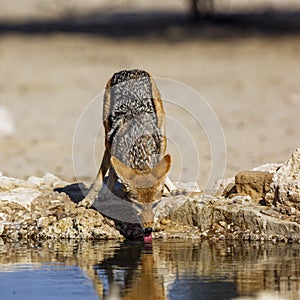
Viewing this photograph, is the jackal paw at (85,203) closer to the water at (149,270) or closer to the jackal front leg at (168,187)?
the water at (149,270)

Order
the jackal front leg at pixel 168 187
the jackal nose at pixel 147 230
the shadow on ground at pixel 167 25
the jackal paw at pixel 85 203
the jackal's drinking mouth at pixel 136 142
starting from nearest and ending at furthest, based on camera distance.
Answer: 1. the jackal nose at pixel 147 230
2. the jackal's drinking mouth at pixel 136 142
3. the jackal paw at pixel 85 203
4. the jackal front leg at pixel 168 187
5. the shadow on ground at pixel 167 25

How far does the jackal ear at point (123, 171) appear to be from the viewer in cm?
812

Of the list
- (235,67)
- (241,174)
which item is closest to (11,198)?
(241,174)

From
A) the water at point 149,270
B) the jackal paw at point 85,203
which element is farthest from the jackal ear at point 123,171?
the jackal paw at point 85,203

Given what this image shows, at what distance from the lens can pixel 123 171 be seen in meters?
8.17

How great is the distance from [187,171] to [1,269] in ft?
18.9

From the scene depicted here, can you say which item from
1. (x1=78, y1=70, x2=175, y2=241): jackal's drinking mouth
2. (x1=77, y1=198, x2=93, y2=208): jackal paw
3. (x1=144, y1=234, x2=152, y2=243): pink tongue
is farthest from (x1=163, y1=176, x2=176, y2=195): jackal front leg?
(x1=144, y1=234, x2=152, y2=243): pink tongue

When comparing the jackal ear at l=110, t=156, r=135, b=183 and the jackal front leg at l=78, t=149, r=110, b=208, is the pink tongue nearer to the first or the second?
the jackal ear at l=110, t=156, r=135, b=183

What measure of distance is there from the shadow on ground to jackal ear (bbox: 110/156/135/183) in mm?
19426

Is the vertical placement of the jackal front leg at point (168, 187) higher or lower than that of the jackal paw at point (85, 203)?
higher

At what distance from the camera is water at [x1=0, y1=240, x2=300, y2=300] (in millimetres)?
6559

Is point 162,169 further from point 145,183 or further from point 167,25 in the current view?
point 167,25

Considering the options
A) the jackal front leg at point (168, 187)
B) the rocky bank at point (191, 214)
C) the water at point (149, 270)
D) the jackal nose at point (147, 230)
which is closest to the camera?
the water at point (149, 270)

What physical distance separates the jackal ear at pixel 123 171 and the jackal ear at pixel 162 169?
0.64 ft
